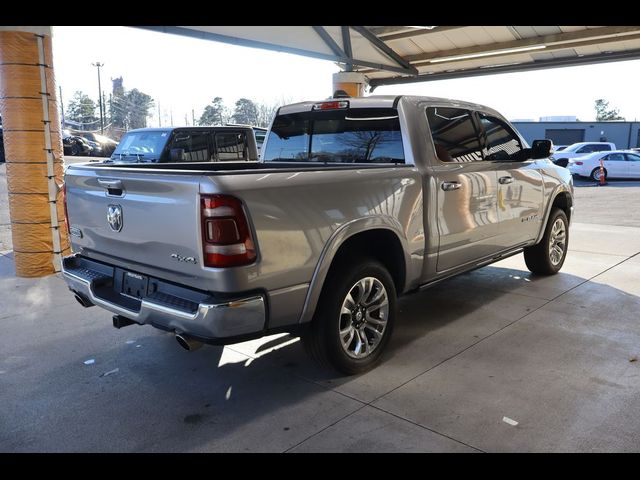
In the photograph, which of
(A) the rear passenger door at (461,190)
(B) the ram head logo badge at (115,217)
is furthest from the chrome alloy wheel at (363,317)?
(B) the ram head logo badge at (115,217)

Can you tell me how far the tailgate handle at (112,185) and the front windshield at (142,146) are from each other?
6.91 metres

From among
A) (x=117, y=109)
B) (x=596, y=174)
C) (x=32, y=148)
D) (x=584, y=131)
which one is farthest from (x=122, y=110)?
(x=32, y=148)

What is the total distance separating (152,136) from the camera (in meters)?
10.3

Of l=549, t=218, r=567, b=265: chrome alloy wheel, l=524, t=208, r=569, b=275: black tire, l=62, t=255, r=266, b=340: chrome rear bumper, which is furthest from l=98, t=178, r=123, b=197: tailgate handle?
l=549, t=218, r=567, b=265: chrome alloy wheel

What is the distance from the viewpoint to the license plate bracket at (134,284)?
321 centimetres

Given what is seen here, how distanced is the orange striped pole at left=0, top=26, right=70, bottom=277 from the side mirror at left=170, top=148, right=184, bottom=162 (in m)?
3.57

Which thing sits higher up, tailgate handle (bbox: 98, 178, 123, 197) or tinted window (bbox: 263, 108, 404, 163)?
tinted window (bbox: 263, 108, 404, 163)


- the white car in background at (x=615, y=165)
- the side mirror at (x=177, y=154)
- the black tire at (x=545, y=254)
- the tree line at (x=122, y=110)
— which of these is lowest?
the black tire at (x=545, y=254)

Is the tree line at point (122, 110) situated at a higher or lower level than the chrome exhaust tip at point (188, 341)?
higher

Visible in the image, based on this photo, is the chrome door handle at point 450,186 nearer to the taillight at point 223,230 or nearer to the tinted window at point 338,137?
the tinted window at point 338,137

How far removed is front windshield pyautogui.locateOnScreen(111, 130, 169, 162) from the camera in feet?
33.0

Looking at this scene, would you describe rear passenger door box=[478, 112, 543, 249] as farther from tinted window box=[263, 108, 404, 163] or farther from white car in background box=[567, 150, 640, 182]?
white car in background box=[567, 150, 640, 182]

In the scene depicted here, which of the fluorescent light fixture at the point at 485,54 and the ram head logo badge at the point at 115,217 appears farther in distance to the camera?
the fluorescent light fixture at the point at 485,54
